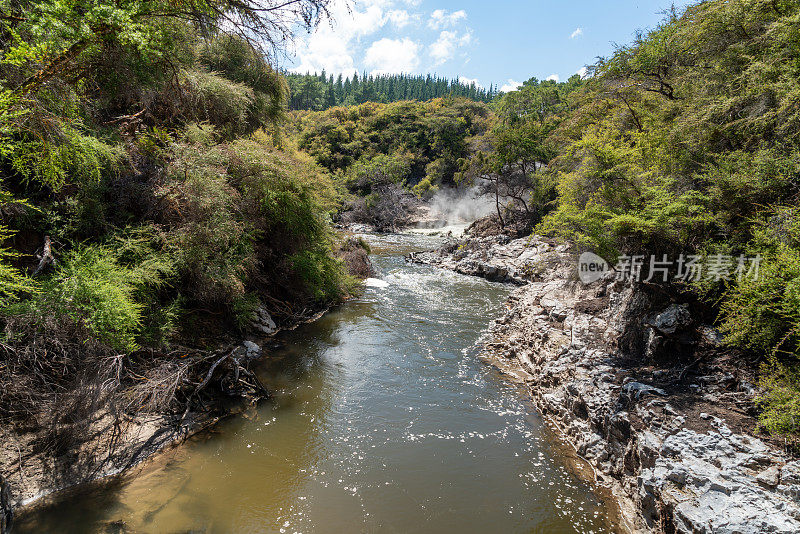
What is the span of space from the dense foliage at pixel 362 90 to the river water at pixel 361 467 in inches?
2871

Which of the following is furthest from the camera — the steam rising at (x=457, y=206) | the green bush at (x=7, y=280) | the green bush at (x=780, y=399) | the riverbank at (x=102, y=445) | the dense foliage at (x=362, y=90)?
the dense foliage at (x=362, y=90)

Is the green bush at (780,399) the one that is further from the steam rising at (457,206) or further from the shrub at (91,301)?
the steam rising at (457,206)

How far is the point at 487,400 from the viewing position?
26.2 ft

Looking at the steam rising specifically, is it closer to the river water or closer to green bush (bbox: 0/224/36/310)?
the river water

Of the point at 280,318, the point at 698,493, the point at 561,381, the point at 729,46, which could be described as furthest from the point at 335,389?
the point at 729,46

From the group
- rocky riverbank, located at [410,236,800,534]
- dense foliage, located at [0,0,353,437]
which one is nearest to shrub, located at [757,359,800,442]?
rocky riverbank, located at [410,236,800,534]

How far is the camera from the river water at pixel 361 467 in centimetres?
487

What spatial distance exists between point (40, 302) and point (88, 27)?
12.6 ft

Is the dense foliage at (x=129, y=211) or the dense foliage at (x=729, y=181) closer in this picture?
the dense foliage at (x=129, y=211)

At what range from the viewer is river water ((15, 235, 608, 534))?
4867 mm

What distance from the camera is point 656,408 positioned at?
19.0ft

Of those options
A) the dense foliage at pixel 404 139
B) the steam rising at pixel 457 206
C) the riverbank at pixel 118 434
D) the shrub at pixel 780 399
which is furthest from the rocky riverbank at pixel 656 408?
the dense foliage at pixel 404 139

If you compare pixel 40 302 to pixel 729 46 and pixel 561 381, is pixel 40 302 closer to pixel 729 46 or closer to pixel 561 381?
pixel 561 381

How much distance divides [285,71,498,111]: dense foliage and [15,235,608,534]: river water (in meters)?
72.9
